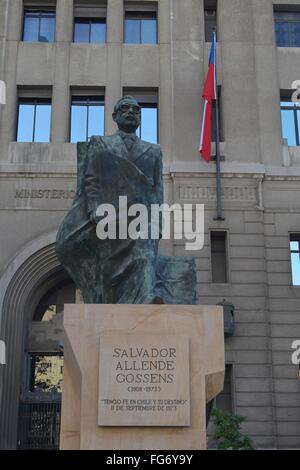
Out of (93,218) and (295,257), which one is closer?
(93,218)

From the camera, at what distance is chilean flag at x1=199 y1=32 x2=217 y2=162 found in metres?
20.7

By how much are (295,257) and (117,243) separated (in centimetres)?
1467

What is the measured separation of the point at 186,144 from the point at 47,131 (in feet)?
16.0

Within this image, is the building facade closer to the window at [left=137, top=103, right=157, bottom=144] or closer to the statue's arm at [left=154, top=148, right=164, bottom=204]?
the window at [left=137, top=103, right=157, bottom=144]

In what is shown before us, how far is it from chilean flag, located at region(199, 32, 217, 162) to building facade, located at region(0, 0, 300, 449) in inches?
29.1

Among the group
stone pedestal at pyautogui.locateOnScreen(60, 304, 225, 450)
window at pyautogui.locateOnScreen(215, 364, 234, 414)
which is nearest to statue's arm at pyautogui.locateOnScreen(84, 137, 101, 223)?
stone pedestal at pyautogui.locateOnScreen(60, 304, 225, 450)

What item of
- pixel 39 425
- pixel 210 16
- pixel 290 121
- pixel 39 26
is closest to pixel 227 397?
pixel 39 425

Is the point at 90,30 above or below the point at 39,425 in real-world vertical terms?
above

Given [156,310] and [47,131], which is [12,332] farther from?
[156,310]

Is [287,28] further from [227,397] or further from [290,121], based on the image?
[227,397]

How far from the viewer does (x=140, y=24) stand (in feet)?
77.3

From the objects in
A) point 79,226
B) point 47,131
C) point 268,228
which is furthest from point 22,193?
point 79,226

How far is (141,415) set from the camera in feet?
19.5
